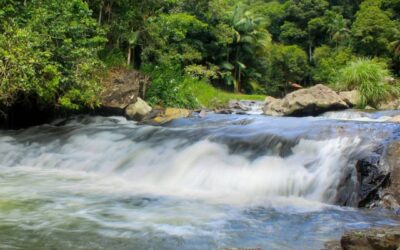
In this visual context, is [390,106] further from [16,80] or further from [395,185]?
[16,80]

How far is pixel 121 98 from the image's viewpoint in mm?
15164

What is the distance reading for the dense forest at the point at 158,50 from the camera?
1153 cm

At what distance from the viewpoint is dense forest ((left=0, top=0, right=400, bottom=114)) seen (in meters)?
11.5

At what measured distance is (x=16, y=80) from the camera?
1043cm

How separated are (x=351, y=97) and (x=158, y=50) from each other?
8.06 metres

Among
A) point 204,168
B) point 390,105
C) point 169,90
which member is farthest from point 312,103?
point 204,168

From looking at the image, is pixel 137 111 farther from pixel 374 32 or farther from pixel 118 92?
pixel 374 32

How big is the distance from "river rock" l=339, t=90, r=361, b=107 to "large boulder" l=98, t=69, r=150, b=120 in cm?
792

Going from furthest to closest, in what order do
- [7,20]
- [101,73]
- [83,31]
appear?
[101,73]
[83,31]
[7,20]

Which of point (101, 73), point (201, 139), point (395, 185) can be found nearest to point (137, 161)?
point (201, 139)

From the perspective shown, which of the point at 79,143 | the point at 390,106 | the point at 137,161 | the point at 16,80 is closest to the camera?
the point at 137,161

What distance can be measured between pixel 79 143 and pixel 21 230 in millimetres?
6195

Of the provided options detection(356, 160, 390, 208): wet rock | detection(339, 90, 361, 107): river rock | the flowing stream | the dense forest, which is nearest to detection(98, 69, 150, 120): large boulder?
the dense forest

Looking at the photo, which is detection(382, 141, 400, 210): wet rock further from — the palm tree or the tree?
the tree
